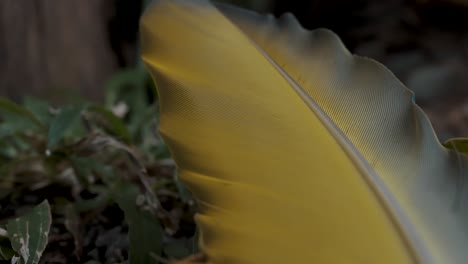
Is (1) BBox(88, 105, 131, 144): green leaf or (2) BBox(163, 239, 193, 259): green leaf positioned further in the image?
(1) BBox(88, 105, 131, 144): green leaf

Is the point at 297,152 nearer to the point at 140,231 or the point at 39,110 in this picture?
the point at 140,231

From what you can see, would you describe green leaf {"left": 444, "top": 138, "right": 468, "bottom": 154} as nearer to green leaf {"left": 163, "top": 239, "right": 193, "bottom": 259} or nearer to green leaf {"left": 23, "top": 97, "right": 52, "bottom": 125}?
green leaf {"left": 163, "top": 239, "right": 193, "bottom": 259}

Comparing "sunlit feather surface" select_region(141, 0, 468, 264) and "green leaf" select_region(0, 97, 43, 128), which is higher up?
"sunlit feather surface" select_region(141, 0, 468, 264)

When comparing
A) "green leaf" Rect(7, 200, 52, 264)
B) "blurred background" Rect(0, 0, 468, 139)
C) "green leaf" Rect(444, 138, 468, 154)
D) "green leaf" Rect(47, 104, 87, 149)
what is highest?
"green leaf" Rect(444, 138, 468, 154)

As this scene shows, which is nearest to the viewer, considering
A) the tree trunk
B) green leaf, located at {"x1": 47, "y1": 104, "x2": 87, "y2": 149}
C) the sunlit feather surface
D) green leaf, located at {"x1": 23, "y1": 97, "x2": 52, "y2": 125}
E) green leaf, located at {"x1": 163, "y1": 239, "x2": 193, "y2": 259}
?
the sunlit feather surface

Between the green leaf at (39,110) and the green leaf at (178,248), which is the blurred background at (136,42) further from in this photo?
the green leaf at (178,248)

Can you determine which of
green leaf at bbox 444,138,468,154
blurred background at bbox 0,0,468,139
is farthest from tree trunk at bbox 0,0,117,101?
green leaf at bbox 444,138,468,154

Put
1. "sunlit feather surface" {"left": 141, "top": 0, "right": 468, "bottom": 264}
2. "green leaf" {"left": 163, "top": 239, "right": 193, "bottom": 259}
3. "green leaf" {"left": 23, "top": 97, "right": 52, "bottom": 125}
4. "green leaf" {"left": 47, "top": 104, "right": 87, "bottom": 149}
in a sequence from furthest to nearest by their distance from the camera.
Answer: "green leaf" {"left": 23, "top": 97, "right": 52, "bottom": 125} < "green leaf" {"left": 47, "top": 104, "right": 87, "bottom": 149} < "green leaf" {"left": 163, "top": 239, "right": 193, "bottom": 259} < "sunlit feather surface" {"left": 141, "top": 0, "right": 468, "bottom": 264}
